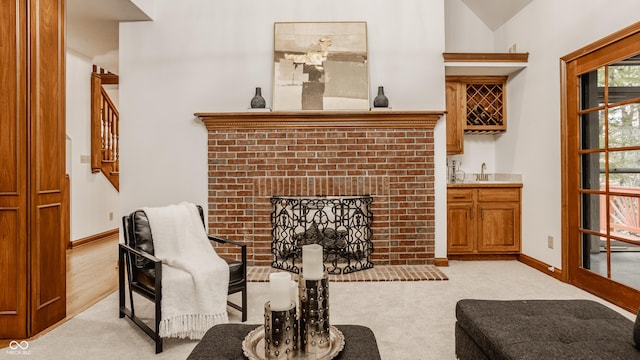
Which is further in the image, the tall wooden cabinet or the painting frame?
the painting frame

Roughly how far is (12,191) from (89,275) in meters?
1.78

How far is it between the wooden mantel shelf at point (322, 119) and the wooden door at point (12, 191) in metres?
1.67

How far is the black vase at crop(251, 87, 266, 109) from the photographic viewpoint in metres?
3.96

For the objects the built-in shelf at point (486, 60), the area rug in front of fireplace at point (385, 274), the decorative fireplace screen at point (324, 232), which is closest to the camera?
the area rug in front of fireplace at point (385, 274)

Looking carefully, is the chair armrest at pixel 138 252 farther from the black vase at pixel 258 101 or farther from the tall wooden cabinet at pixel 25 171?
the black vase at pixel 258 101

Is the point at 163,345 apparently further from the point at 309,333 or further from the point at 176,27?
the point at 176,27

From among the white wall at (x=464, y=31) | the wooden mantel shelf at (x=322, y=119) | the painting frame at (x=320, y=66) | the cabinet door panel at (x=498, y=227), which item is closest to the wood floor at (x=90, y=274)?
the wooden mantel shelf at (x=322, y=119)

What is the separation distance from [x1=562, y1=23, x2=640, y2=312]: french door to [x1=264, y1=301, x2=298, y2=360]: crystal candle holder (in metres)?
2.83

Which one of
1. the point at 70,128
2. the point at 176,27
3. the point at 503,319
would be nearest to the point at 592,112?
the point at 503,319

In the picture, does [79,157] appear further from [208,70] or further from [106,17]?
[208,70]

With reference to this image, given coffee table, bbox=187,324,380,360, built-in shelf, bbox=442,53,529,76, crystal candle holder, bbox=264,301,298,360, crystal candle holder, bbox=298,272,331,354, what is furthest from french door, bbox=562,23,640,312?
crystal candle holder, bbox=264,301,298,360

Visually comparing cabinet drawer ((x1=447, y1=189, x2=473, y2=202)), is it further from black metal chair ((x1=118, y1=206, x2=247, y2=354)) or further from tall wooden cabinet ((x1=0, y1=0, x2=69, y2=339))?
tall wooden cabinet ((x1=0, y1=0, x2=69, y2=339))

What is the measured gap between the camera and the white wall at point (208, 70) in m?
4.09

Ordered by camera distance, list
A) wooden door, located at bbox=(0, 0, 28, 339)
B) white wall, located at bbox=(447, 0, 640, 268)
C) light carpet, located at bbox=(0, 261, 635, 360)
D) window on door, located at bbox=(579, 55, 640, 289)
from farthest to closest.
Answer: white wall, located at bbox=(447, 0, 640, 268) < window on door, located at bbox=(579, 55, 640, 289) < wooden door, located at bbox=(0, 0, 28, 339) < light carpet, located at bbox=(0, 261, 635, 360)
